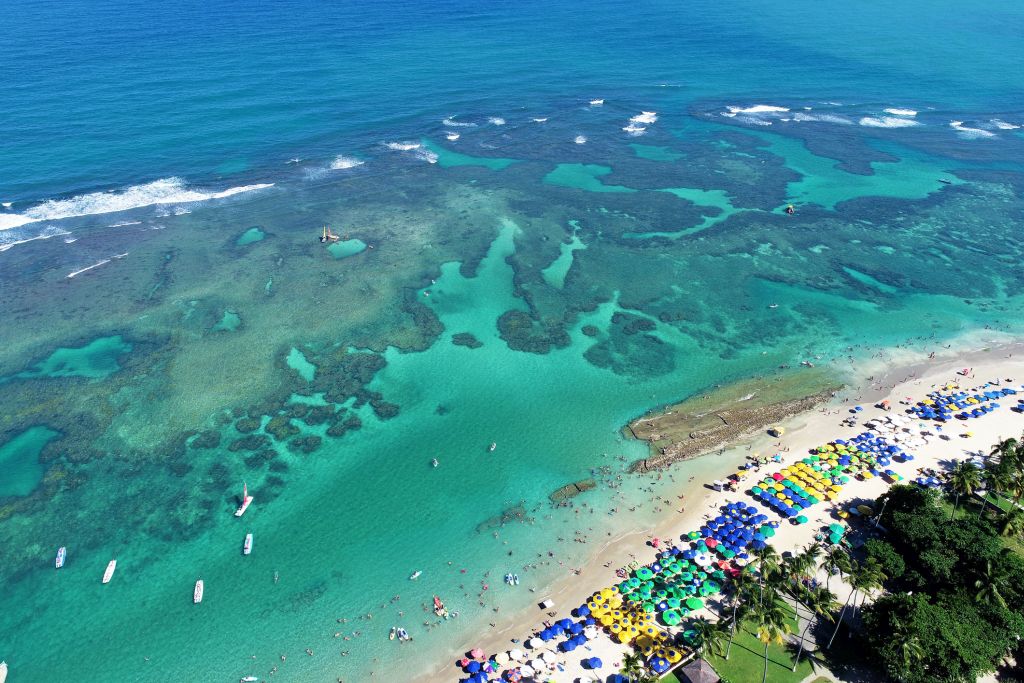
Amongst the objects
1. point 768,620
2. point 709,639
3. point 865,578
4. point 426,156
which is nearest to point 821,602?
point 865,578

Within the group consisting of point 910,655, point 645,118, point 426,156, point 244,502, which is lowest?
point 244,502

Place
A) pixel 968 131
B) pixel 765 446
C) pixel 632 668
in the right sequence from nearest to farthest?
1. pixel 632 668
2. pixel 765 446
3. pixel 968 131

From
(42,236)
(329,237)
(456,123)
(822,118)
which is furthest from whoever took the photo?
(822,118)

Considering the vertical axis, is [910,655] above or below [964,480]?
below

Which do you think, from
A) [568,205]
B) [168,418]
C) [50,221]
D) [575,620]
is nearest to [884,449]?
[575,620]

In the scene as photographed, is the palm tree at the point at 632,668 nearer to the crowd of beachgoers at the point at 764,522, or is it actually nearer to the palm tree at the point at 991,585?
the crowd of beachgoers at the point at 764,522

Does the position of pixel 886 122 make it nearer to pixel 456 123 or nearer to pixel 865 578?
pixel 456 123

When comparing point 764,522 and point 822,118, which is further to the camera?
point 822,118
